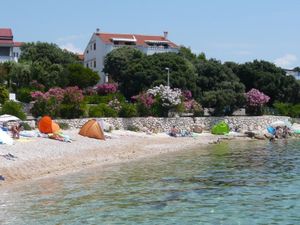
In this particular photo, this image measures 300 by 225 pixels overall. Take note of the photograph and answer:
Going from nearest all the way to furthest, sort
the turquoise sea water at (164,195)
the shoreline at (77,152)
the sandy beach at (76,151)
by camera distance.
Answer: the turquoise sea water at (164,195)
the shoreline at (77,152)
the sandy beach at (76,151)

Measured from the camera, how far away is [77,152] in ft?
106

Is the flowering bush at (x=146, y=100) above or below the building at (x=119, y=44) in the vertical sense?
below

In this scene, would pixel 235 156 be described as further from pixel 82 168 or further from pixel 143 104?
pixel 143 104

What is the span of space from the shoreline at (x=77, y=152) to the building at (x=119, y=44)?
150 feet

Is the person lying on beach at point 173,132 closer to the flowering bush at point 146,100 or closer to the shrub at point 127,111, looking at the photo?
the flowering bush at point 146,100

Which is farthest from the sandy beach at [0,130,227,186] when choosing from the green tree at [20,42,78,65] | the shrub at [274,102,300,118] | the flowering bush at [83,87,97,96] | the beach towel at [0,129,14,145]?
the green tree at [20,42,78,65]

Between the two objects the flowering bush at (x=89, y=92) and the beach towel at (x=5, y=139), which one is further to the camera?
the flowering bush at (x=89, y=92)

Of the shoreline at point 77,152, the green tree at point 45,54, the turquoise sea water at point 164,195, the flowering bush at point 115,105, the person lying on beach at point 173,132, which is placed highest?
the green tree at point 45,54

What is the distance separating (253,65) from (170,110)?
25269 millimetres

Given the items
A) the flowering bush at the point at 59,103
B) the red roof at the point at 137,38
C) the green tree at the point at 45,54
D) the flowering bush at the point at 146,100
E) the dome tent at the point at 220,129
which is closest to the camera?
the flowering bush at the point at 59,103

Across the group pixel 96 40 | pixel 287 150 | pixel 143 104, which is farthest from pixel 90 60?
pixel 287 150

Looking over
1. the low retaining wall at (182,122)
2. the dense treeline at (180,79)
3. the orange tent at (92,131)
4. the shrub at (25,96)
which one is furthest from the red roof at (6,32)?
the orange tent at (92,131)

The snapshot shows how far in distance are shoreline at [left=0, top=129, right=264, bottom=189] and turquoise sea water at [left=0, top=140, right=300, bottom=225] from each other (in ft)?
4.38

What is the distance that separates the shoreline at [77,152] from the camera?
83.7 ft
